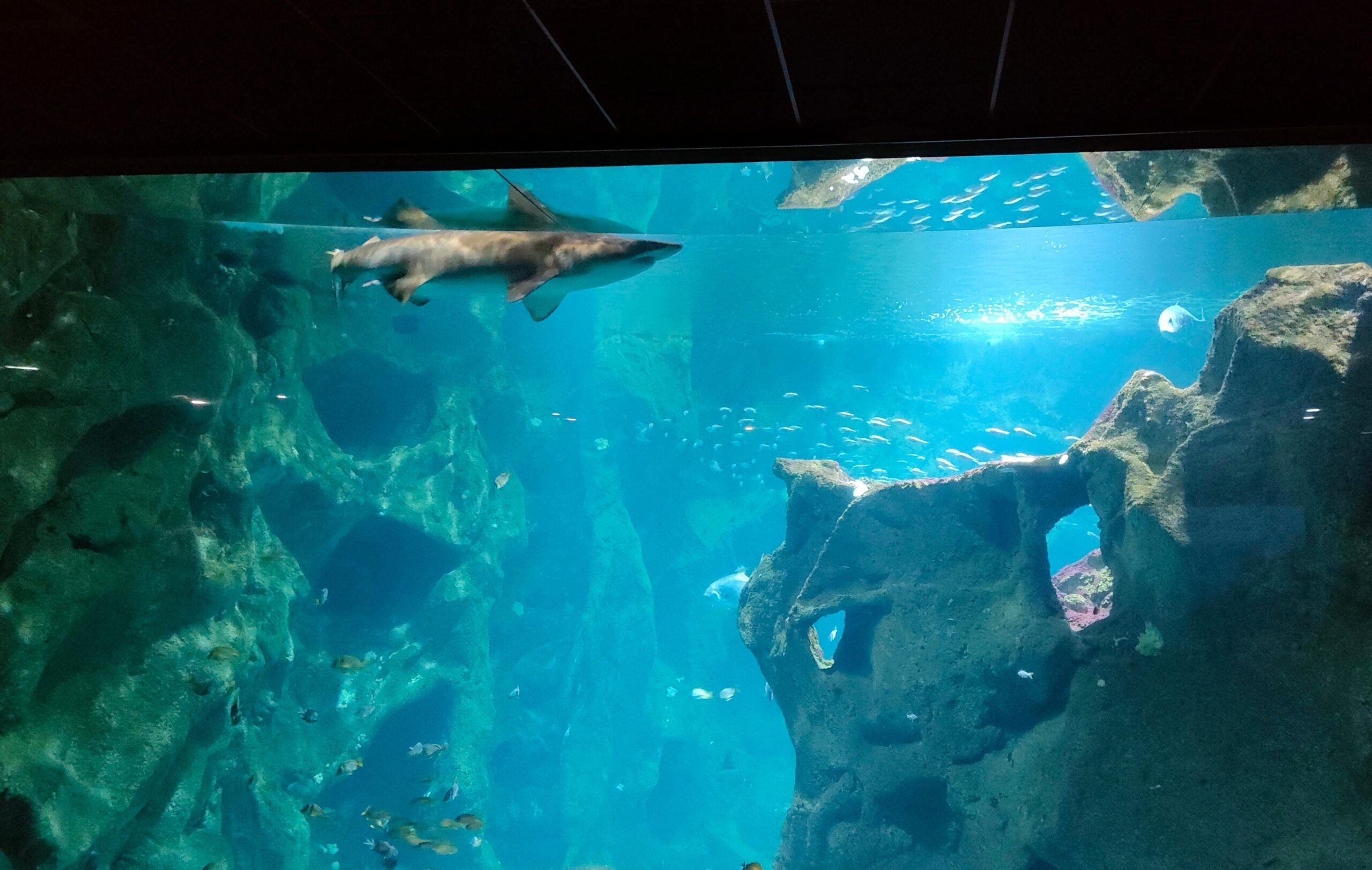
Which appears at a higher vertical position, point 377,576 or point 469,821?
point 377,576

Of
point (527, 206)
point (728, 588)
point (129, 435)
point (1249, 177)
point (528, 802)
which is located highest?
point (728, 588)

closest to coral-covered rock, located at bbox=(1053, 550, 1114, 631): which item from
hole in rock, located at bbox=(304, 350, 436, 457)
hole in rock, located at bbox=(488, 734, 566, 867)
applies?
hole in rock, located at bbox=(304, 350, 436, 457)

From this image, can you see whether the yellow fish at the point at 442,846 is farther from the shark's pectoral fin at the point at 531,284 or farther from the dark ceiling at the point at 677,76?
the dark ceiling at the point at 677,76

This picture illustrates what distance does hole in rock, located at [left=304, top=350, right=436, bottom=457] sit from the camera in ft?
52.6

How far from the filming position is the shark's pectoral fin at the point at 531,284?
4281 mm

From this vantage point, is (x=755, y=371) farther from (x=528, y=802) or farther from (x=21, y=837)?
(x=21, y=837)

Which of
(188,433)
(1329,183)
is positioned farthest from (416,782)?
(1329,183)

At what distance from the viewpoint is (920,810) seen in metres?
11.4

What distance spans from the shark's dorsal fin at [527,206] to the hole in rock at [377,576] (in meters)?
13.3

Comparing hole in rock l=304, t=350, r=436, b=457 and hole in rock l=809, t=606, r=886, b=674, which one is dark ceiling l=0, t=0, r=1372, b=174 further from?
hole in rock l=304, t=350, r=436, b=457

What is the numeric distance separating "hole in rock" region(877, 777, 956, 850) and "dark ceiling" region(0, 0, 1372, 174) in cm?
1091

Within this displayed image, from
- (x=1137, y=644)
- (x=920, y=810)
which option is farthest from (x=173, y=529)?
(x=1137, y=644)

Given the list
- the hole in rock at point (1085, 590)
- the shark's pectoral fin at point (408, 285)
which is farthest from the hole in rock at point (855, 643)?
the shark's pectoral fin at point (408, 285)

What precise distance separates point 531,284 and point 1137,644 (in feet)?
30.3
